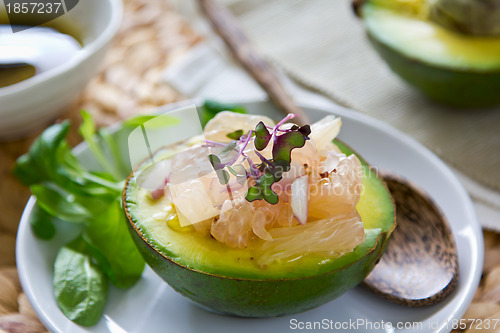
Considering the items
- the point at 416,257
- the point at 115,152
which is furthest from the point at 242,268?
the point at 115,152

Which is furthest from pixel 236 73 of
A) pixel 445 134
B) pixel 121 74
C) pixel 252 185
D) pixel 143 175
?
pixel 252 185

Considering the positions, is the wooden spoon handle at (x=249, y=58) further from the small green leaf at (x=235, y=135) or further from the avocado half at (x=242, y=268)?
the avocado half at (x=242, y=268)

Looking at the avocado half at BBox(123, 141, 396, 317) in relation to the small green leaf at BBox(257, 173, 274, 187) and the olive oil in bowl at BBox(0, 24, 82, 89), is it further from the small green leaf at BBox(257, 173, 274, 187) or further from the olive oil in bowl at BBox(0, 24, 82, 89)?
the olive oil in bowl at BBox(0, 24, 82, 89)

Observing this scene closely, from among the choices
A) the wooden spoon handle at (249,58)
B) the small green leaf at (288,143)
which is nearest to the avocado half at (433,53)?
the wooden spoon handle at (249,58)

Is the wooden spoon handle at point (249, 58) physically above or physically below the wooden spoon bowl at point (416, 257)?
above

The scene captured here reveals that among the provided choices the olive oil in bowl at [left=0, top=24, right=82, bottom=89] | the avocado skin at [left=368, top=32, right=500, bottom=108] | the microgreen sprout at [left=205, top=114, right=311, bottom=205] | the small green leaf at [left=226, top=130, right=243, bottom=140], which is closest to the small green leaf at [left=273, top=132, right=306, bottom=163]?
the microgreen sprout at [left=205, top=114, right=311, bottom=205]

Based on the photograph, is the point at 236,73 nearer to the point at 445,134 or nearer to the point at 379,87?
the point at 379,87
